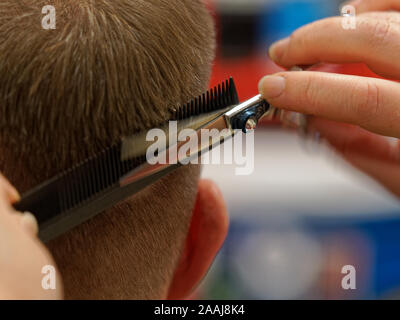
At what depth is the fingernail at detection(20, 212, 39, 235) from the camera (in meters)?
0.42

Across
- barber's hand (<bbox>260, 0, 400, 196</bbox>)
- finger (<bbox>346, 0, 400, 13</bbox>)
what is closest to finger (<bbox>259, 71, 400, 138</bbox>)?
barber's hand (<bbox>260, 0, 400, 196</bbox>)

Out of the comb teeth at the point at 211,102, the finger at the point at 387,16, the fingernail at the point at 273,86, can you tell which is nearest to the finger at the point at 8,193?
the comb teeth at the point at 211,102

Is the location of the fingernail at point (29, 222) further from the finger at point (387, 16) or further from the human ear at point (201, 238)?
the finger at point (387, 16)

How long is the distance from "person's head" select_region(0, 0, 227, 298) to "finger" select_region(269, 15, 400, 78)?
0.51 ft

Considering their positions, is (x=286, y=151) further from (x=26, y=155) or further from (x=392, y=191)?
(x=26, y=155)

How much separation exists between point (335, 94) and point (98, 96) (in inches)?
11.6

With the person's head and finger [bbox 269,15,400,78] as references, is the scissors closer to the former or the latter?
the person's head

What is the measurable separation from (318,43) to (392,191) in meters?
0.31

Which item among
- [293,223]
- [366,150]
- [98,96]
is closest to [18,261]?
[98,96]

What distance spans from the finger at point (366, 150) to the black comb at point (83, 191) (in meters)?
0.39

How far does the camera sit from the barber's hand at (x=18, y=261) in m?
0.36

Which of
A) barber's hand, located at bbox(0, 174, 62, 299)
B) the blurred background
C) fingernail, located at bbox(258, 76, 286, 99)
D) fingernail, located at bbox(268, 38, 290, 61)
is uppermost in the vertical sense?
fingernail, located at bbox(268, 38, 290, 61)
